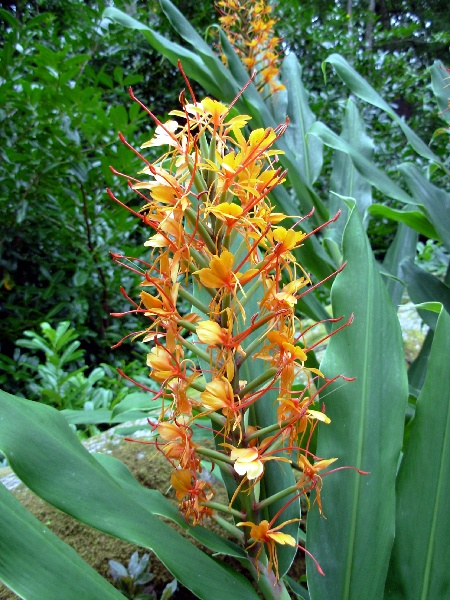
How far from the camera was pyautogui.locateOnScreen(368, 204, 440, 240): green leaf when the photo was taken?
1218mm

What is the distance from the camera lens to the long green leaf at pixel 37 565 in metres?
0.40

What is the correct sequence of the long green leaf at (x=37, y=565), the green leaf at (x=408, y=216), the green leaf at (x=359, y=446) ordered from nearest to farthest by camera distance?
Answer: the long green leaf at (x=37, y=565)
the green leaf at (x=359, y=446)
the green leaf at (x=408, y=216)

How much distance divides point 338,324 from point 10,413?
412 millimetres

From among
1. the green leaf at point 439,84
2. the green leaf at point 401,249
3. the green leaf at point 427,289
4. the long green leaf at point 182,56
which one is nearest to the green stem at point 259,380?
the green leaf at point 427,289

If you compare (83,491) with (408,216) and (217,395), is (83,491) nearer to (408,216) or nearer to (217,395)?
(217,395)

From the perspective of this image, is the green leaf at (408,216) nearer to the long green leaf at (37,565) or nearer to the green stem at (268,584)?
the green stem at (268,584)

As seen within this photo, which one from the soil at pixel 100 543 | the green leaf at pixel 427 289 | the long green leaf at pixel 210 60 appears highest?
the long green leaf at pixel 210 60

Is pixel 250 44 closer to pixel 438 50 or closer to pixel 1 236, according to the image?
pixel 1 236

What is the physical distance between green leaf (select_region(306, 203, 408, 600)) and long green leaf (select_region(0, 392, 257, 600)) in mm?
135

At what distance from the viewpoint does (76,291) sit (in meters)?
2.12

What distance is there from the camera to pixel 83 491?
19.2 inches

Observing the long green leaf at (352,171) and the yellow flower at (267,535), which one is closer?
the yellow flower at (267,535)

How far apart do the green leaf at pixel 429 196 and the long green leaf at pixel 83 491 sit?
39.3 inches

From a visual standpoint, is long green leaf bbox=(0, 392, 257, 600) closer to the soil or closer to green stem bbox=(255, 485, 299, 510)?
green stem bbox=(255, 485, 299, 510)
